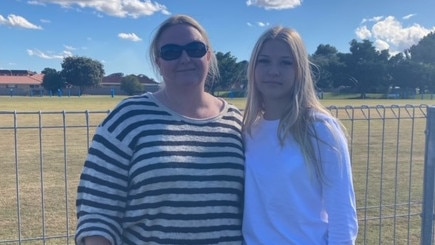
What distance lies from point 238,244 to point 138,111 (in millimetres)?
829

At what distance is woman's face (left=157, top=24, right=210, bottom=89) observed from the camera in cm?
250

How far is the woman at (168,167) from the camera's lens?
7.54ft

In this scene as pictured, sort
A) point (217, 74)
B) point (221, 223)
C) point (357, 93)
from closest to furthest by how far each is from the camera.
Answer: point (221, 223) < point (217, 74) < point (357, 93)

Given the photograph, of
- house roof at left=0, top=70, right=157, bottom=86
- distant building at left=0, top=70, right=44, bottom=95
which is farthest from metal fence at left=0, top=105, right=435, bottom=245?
house roof at left=0, top=70, right=157, bottom=86

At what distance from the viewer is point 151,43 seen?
2613 mm

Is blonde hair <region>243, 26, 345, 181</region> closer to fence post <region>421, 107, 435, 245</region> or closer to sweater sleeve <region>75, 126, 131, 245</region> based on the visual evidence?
sweater sleeve <region>75, 126, 131, 245</region>

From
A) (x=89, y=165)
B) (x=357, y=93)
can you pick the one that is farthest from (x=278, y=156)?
(x=357, y=93)

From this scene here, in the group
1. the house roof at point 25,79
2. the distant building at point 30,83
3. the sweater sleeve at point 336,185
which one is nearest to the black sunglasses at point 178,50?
the sweater sleeve at point 336,185

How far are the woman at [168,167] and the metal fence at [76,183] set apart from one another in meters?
1.27

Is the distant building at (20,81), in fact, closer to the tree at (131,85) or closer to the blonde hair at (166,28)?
the tree at (131,85)

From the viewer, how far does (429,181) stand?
4.70 m

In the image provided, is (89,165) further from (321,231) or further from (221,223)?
(321,231)

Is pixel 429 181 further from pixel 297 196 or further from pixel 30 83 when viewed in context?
pixel 30 83

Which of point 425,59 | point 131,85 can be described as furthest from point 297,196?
point 425,59
